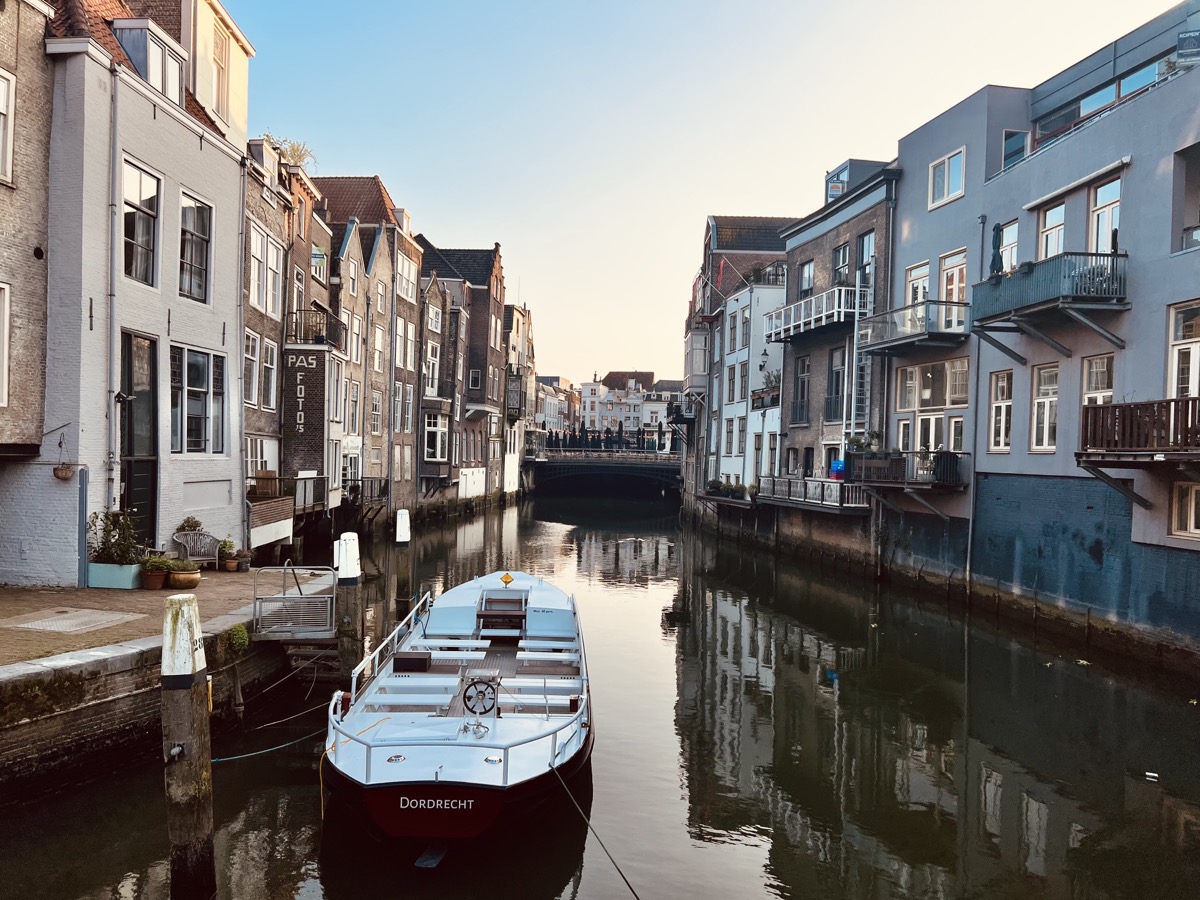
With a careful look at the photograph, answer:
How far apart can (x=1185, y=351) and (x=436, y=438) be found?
38009 mm

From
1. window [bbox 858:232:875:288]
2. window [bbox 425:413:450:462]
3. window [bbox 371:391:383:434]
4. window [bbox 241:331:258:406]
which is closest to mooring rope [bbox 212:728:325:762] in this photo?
window [bbox 241:331:258:406]

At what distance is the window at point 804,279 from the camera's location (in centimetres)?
3759

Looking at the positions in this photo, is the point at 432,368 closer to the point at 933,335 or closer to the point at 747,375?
the point at 747,375

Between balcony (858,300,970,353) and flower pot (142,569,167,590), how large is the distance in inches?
796

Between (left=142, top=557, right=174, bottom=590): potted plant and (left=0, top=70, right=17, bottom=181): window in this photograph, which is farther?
(left=142, top=557, right=174, bottom=590): potted plant

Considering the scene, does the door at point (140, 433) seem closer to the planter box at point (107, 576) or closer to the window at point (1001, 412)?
the planter box at point (107, 576)

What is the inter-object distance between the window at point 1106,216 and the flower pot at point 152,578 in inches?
787

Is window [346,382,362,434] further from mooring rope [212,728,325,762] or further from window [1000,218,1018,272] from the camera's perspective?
mooring rope [212,728,325,762]

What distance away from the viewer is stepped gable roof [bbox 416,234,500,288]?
6016cm

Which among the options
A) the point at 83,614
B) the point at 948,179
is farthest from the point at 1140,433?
the point at 83,614

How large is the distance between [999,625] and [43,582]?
67.7 ft

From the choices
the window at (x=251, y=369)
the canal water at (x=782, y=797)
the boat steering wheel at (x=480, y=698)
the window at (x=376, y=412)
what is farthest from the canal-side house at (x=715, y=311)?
the boat steering wheel at (x=480, y=698)

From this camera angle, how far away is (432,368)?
50.1 metres

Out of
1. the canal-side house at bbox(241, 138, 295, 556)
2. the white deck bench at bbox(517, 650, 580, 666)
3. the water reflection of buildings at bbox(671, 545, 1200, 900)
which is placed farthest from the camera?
the canal-side house at bbox(241, 138, 295, 556)
